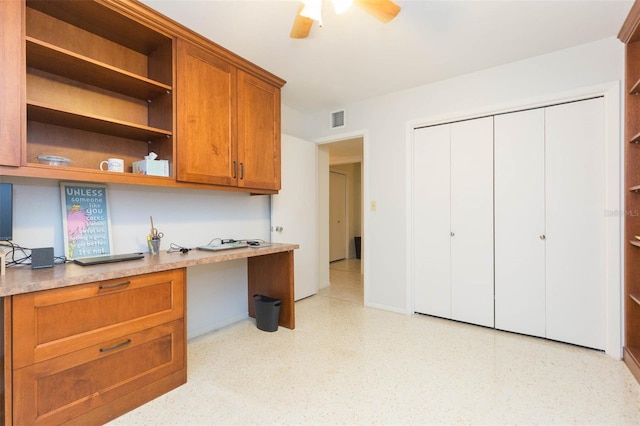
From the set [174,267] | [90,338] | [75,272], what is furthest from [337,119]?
[90,338]

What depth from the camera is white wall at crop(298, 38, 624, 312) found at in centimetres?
249

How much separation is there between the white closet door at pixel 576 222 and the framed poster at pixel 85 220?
3.40 meters

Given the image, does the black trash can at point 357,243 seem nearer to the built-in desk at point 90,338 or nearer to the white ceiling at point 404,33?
the white ceiling at point 404,33

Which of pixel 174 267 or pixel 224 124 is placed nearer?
pixel 174 267

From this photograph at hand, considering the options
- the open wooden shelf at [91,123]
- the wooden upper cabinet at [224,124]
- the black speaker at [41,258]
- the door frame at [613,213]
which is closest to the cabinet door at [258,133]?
the wooden upper cabinet at [224,124]

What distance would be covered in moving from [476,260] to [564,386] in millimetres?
1158

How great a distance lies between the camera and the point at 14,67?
146cm

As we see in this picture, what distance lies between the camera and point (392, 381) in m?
1.93

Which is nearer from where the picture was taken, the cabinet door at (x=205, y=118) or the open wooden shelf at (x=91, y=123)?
the open wooden shelf at (x=91, y=123)

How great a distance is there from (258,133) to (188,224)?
1.01 meters

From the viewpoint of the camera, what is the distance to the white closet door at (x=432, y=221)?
3.00 meters

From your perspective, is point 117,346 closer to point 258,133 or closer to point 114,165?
point 114,165

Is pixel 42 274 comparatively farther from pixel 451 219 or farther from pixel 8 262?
pixel 451 219

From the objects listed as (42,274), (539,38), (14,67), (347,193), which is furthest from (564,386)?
(347,193)
